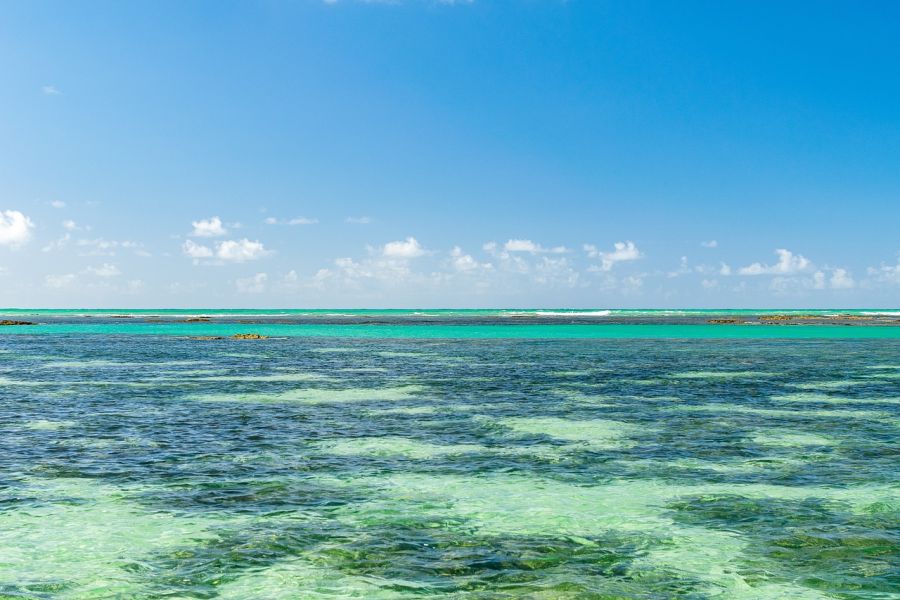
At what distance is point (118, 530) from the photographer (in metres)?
13.8

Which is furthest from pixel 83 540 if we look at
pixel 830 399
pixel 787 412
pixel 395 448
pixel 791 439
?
pixel 830 399

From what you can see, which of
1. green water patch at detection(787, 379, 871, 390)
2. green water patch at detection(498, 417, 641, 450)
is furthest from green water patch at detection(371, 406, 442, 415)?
green water patch at detection(787, 379, 871, 390)

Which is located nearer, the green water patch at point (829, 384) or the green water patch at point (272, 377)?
the green water patch at point (829, 384)

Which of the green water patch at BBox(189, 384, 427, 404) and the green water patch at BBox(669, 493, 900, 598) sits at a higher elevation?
the green water patch at BBox(189, 384, 427, 404)

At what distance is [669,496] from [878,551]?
4455mm

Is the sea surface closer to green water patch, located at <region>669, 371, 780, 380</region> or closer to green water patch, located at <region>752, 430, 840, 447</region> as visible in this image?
green water patch, located at <region>752, 430, 840, 447</region>

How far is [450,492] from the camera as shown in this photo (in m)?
16.7

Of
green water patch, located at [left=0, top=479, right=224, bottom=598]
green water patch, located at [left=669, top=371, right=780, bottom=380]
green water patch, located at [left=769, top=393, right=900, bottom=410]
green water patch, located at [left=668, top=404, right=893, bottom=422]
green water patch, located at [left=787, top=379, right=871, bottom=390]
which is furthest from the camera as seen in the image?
green water patch, located at [left=669, top=371, right=780, bottom=380]

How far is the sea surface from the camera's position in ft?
37.9

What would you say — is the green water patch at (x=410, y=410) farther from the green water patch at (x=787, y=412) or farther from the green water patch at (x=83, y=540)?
the green water patch at (x=83, y=540)

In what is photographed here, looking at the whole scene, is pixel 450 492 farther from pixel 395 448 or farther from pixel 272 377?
pixel 272 377

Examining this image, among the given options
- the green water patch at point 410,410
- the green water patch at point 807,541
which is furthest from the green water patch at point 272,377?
the green water patch at point 807,541

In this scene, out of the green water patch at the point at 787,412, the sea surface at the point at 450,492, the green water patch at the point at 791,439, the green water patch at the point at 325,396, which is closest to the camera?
the sea surface at the point at 450,492

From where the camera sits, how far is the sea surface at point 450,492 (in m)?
11.6
